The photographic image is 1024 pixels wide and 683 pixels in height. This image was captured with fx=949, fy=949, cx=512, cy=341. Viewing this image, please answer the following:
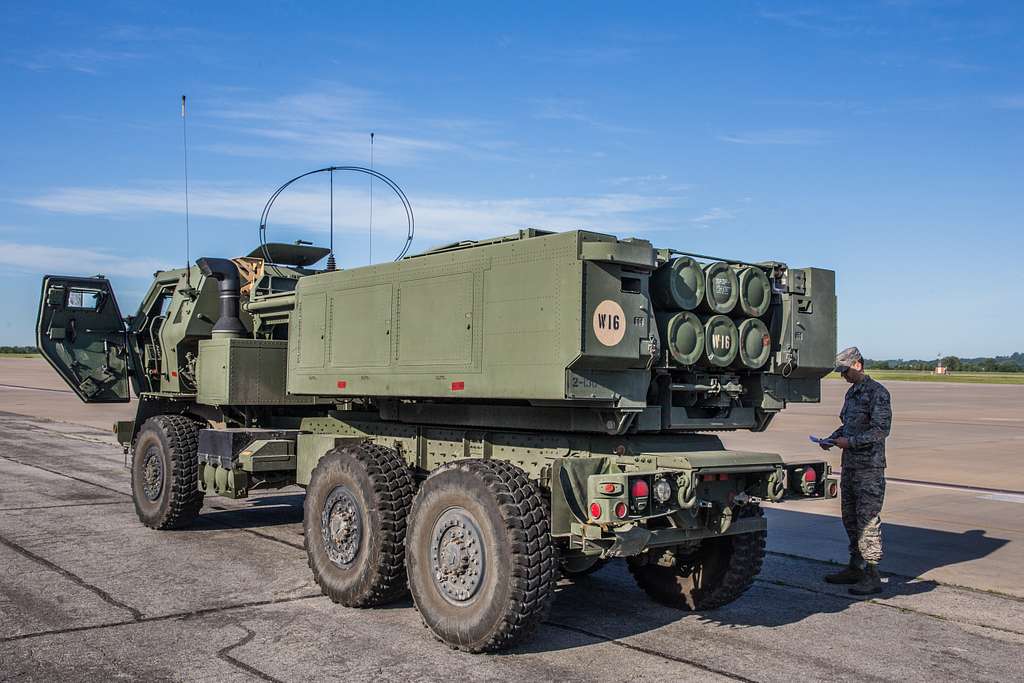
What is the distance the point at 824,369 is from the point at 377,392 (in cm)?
329

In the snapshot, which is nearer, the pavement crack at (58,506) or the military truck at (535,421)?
the military truck at (535,421)

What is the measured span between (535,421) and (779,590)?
112 inches

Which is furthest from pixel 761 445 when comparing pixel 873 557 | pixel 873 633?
pixel 873 633

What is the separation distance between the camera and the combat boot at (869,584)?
7.57 meters

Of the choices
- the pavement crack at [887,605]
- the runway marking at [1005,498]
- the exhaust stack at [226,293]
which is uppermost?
the exhaust stack at [226,293]

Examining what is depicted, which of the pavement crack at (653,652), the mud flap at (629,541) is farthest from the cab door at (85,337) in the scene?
the mud flap at (629,541)

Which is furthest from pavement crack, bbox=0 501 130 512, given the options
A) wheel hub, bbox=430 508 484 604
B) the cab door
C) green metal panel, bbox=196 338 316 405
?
wheel hub, bbox=430 508 484 604

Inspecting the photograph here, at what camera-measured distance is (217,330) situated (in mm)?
9414

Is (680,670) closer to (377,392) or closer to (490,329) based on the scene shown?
(490,329)

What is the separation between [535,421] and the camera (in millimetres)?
6324

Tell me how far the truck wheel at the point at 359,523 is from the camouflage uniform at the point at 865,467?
3.66 metres

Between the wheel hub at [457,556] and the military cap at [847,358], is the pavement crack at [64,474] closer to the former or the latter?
the wheel hub at [457,556]

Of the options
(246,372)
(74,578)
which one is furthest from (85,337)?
(74,578)

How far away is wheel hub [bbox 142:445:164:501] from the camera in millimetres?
9789
